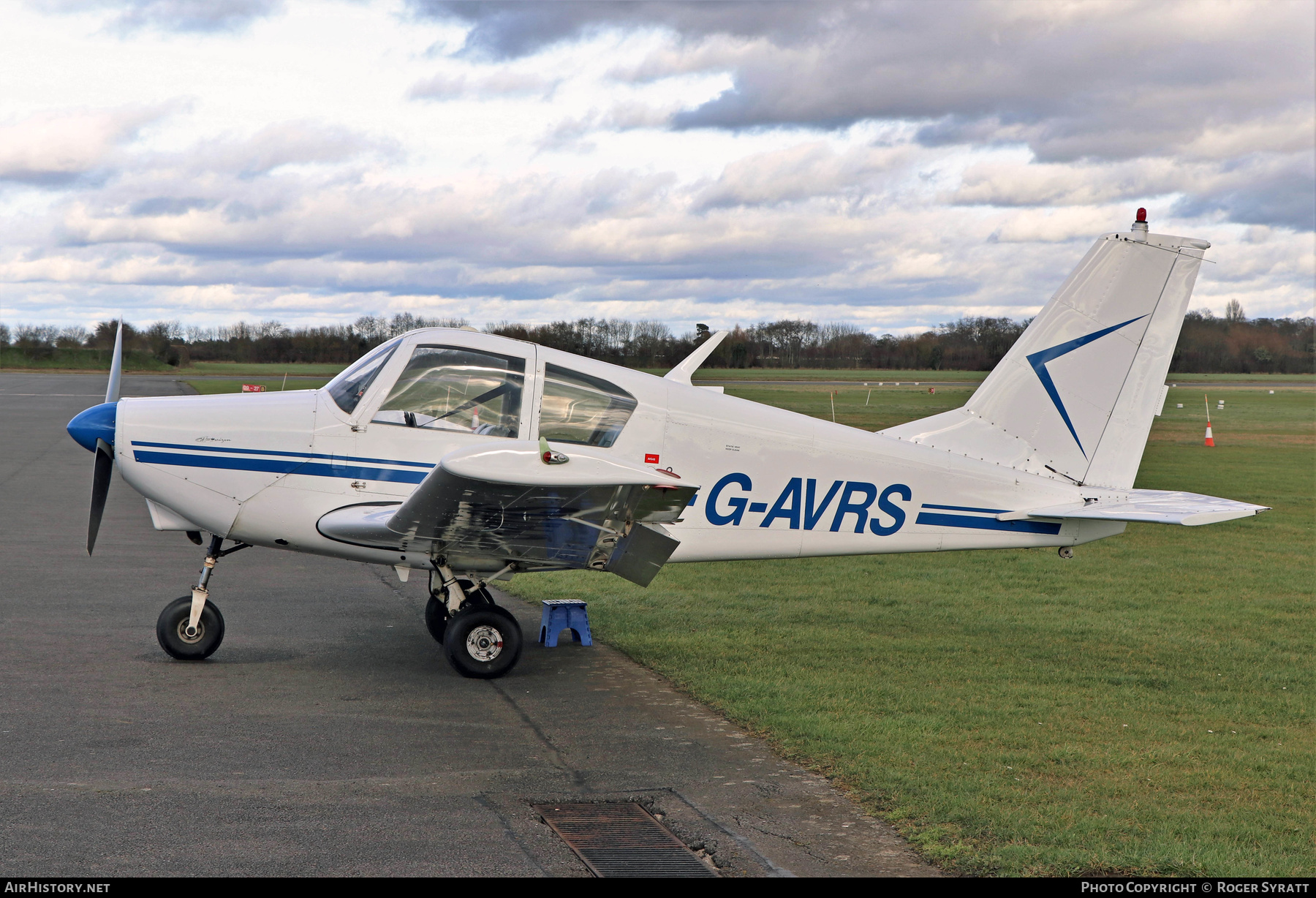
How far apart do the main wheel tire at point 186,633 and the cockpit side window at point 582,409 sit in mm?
2761

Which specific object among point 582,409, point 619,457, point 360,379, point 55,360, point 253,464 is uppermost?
point 55,360

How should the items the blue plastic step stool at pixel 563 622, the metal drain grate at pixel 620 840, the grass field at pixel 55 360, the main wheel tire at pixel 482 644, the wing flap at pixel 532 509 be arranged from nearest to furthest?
the metal drain grate at pixel 620 840 → the wing flap at pixel 532 509 → the main wheel tire at pixel 482 644 → the blue plastic step stool at pixel 563 622 → the grass field at pixel 55 360

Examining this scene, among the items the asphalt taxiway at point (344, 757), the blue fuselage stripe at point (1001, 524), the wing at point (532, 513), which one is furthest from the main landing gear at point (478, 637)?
the blue fuselage stripe at point (1001, 524)

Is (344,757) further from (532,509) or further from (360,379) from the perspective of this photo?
(360,379)

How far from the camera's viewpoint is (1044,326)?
8711 mm

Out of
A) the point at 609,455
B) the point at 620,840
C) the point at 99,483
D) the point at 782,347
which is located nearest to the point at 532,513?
the point at 609,455

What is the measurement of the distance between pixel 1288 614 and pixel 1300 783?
5000mm

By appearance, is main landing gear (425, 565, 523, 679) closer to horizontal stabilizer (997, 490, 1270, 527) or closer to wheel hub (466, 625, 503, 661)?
wheel hub (466, 625, 503, 661)

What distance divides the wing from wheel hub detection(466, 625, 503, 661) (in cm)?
50

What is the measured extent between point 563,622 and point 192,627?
2705mm

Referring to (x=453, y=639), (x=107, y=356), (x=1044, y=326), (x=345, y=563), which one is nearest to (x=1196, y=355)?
(x=1044, y=326)

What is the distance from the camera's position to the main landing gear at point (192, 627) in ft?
24.7

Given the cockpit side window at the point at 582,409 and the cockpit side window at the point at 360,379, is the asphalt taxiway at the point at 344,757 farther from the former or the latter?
the cockpit side window at the point at 360,379

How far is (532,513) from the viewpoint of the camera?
6590 millimetres
